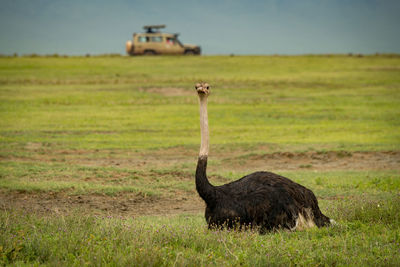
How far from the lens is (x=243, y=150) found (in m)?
18.6

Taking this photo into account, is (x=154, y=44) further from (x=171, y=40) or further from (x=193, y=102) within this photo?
(x=193, y=102)

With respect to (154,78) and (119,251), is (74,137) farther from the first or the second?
(154,78)

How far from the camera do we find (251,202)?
743 cm

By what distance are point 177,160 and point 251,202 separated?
9710mm

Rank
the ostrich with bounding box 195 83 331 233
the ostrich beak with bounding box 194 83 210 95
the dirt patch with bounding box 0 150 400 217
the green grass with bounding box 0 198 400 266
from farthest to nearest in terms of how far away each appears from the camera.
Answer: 1. the dirt patch with bounding box 0 150 400 217
2. the ostrich beak with bounding box 194 83 210 95
3. the ostrich with bounding box 195 83 331 233
4. the green grass with bounding box 0 198 400 266

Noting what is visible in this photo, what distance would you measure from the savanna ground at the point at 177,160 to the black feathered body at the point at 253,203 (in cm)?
24

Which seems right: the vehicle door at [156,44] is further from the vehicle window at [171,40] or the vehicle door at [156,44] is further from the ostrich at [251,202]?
the ostrich at [251,202]

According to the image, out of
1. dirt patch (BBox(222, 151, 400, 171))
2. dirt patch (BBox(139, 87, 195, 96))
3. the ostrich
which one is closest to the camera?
the ostrich

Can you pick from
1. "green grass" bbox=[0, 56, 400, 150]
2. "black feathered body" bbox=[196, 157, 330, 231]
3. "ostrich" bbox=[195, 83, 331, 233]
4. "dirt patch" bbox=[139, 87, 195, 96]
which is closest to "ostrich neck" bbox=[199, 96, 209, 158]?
"ostrich" bbox=[195, 83, 331, 233]

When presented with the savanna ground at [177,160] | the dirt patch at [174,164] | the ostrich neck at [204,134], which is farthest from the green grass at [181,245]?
the dirt patch at [174,164]

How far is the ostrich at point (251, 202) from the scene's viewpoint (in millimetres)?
7406

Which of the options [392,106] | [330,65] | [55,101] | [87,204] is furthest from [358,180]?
[330,65]

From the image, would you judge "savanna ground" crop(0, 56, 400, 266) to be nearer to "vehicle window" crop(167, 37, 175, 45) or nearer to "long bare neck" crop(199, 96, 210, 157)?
"long bare neck" crop(199, 96, 210, 157)

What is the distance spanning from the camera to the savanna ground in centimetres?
645
